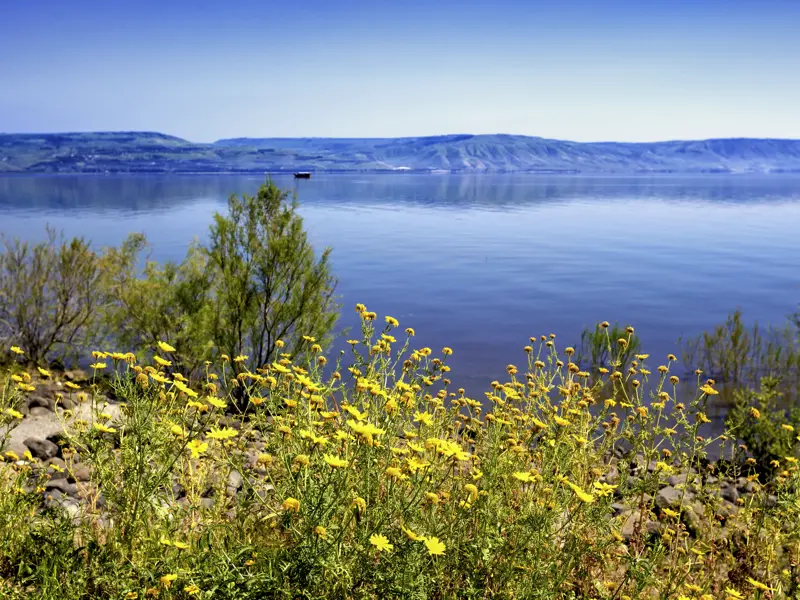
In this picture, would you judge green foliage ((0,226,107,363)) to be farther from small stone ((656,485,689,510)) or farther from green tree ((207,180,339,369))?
small stone ((656,485,689,510))

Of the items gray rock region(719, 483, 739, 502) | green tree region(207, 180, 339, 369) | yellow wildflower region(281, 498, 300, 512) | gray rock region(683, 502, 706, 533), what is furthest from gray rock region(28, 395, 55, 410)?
gray rock region(719, 483, 739, 502)

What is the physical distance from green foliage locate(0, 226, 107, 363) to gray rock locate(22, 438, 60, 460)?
6.61m

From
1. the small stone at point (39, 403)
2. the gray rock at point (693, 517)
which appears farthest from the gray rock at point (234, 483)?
the small stone at point (39, 403)

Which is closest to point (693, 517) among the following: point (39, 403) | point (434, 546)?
point (434, 546)

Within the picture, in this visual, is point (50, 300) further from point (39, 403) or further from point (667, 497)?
point (667, 497)

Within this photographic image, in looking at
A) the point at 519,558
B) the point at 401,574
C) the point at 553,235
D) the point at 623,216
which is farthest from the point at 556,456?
the point at 623,216

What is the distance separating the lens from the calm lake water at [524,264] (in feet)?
73.8

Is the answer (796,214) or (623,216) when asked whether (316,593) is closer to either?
(623,216)

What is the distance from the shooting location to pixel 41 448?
8.13 meters

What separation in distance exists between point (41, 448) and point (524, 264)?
99.6ft

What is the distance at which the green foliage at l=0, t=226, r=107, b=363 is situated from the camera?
46.7 ft

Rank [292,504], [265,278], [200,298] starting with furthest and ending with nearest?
[200,298] < [265,278] < [292,504]

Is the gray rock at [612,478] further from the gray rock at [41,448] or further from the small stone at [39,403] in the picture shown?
the small stone at [39,403]

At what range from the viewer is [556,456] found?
3504mm
